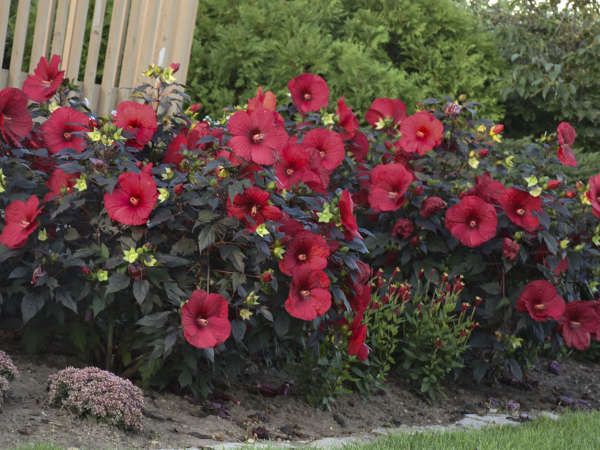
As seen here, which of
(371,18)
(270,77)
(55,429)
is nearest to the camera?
(55,429)

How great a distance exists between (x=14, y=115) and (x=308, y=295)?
1224 millimetres

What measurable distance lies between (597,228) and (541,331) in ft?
1.65

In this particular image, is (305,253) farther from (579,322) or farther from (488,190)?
(579,322)

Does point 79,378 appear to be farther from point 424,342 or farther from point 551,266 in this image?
point 551,266

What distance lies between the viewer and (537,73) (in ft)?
24.8

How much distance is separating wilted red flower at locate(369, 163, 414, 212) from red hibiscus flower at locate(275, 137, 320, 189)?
26.1 inches

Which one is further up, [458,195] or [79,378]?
[458,195]

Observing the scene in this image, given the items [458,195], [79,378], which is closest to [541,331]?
[458,195]

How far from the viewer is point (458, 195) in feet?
14.4

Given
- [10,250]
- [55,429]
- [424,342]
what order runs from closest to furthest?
[55,429] → [10,250] → [424,342]

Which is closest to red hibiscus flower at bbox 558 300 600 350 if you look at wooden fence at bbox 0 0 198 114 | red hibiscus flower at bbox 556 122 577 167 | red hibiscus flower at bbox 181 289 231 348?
red hibiscus flower at bbox 556 122 577 167

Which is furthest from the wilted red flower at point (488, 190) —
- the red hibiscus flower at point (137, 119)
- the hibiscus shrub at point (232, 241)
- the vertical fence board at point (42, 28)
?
the vertical fence board at point (42, 28)

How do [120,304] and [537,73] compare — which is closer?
[120,304]

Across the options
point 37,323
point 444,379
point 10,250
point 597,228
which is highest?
point 597,228
